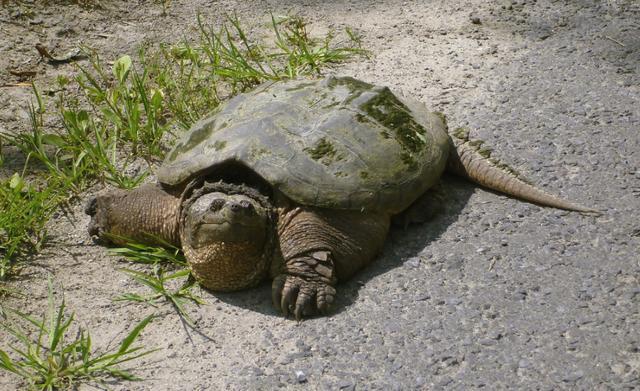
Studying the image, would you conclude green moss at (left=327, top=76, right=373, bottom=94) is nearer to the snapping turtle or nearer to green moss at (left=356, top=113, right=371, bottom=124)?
the snapping turtle

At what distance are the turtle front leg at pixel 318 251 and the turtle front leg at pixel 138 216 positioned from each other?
524 millimetres

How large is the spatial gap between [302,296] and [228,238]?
0.36 m

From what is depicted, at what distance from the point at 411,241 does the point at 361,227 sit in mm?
274

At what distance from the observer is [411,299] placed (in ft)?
9.68

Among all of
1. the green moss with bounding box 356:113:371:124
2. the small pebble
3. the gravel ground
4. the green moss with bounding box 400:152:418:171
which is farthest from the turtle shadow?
the green moss with bounding box 356:113:371:124

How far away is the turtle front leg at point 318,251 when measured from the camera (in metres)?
2.96

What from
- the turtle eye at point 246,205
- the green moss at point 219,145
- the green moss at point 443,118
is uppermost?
the green moss at point 219,145

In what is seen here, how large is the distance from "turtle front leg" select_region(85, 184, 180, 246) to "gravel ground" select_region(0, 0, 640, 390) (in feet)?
0.46

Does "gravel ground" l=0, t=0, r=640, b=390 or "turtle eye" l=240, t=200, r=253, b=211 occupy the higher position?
"turtle eye" l=240, t=200, r=253, b=211

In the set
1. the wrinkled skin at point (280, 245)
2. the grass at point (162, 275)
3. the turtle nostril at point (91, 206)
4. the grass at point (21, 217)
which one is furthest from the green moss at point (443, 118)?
the grass at point (21, 217)

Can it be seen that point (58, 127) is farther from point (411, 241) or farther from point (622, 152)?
point (622, 152)

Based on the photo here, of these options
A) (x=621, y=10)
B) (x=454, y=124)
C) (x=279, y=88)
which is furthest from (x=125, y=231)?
(x=621, y=10)

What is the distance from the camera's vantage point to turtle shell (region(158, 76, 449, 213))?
3.09 metres

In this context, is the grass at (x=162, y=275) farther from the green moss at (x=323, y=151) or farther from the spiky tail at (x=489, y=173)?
the spiky tail at (x=489, y=173)
